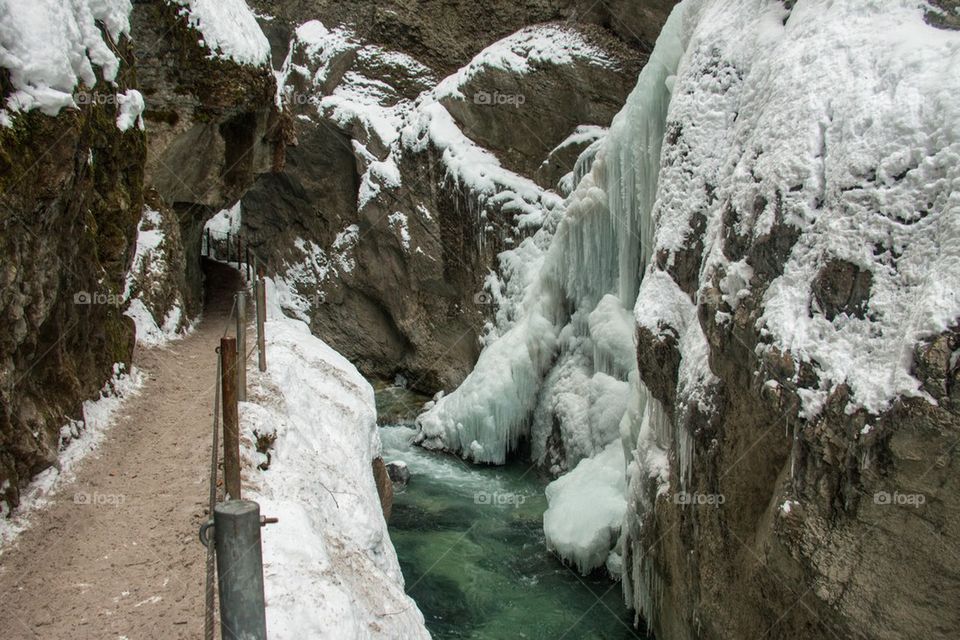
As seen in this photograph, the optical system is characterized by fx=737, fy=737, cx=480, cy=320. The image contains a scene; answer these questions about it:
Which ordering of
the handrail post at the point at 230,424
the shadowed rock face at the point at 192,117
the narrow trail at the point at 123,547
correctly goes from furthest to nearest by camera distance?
the shadowed rock face at the point at 192,117, the handrail post at the point at 230,424, the narrow trail at the point at 123,547

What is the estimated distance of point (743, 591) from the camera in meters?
6.25

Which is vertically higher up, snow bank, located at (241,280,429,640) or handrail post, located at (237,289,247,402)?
handrail post, located at (237,289,247,402)

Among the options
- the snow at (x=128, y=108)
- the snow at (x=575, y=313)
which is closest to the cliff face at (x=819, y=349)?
the snow at (x=575, y=313)

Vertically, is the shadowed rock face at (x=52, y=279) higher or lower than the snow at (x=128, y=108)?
lower

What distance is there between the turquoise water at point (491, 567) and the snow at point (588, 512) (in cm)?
30

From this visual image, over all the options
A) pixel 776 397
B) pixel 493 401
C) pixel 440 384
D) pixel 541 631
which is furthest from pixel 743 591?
pixel 440 384

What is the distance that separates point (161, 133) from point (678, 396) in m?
9.50

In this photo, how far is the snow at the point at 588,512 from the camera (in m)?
9.78

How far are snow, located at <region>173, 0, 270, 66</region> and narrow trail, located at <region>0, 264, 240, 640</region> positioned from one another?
25.3 ft

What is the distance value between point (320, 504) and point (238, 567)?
350cm

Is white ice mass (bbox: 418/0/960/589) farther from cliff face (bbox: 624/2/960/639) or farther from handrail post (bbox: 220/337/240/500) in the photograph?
handrail post (bbox: 220/337/240/500)

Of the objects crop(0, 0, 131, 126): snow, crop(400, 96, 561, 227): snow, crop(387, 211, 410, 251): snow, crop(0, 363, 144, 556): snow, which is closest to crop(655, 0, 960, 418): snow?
crop(0, 363, 144, 556): snow

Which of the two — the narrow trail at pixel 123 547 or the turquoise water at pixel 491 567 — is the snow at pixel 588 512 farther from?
the narrow trail at pixel 123 547

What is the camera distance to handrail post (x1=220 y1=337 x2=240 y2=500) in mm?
4668
